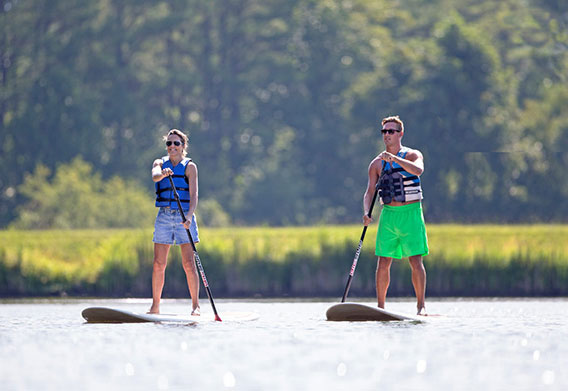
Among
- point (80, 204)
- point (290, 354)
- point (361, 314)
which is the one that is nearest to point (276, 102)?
point (80, 204)

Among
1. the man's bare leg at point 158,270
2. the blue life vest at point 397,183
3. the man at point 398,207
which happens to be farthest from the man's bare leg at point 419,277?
the man's bare leg at point 158,270

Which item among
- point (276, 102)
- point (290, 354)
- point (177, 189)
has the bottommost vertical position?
point (290, 354)

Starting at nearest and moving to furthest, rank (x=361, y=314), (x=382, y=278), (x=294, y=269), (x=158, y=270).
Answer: (x=361, y=314) → (x=158, y=270) → (x=382, y=278) → (x=294, y=269)

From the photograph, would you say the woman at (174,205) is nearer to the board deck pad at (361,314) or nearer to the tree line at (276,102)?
the board deck pad at (361,314)

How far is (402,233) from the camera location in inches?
500

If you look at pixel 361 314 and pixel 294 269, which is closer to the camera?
pixel 361 314

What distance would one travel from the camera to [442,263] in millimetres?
20141

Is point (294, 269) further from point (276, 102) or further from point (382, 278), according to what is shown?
point (276, 102)

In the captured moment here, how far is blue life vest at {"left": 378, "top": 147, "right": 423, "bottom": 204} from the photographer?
1261 centimetres

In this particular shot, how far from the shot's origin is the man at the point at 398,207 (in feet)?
41.4

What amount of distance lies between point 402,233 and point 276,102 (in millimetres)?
39640

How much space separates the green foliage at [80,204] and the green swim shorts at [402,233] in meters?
26.8

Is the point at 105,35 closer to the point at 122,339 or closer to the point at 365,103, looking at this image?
the point at 365,103

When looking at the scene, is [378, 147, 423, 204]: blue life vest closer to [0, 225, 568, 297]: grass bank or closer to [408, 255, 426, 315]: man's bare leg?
[408, 255, 426, 315]: man's bare leg
